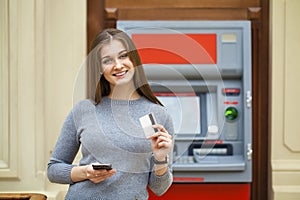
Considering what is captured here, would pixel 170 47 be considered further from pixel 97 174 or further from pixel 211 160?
pixel 97 174

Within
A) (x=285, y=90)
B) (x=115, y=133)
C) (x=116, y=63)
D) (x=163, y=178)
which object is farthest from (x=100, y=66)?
(x=285, y=90)

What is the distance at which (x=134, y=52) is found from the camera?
190cm

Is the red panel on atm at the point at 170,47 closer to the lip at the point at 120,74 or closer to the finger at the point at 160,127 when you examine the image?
the lip at the point at 120,74

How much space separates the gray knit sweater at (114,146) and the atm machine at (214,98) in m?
1.45

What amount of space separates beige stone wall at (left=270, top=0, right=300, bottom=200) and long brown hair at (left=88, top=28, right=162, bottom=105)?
70.6 inches

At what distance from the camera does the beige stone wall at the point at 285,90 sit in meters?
3.56

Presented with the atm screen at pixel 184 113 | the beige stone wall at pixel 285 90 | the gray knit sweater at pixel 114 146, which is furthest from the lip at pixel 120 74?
the beige stone wall at pixel 285 90

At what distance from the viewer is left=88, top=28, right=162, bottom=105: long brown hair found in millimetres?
1896

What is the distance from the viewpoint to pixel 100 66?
74.7 inches

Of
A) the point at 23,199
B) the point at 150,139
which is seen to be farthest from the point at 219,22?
the point at 150,139

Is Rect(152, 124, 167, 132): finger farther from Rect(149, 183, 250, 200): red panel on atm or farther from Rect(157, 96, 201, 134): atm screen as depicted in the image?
Rect(149, 183, 250, 200): red panel on atm

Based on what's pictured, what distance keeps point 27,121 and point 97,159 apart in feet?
5.39

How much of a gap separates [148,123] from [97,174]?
0.24 metres

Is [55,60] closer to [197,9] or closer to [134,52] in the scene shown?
[197,9]
